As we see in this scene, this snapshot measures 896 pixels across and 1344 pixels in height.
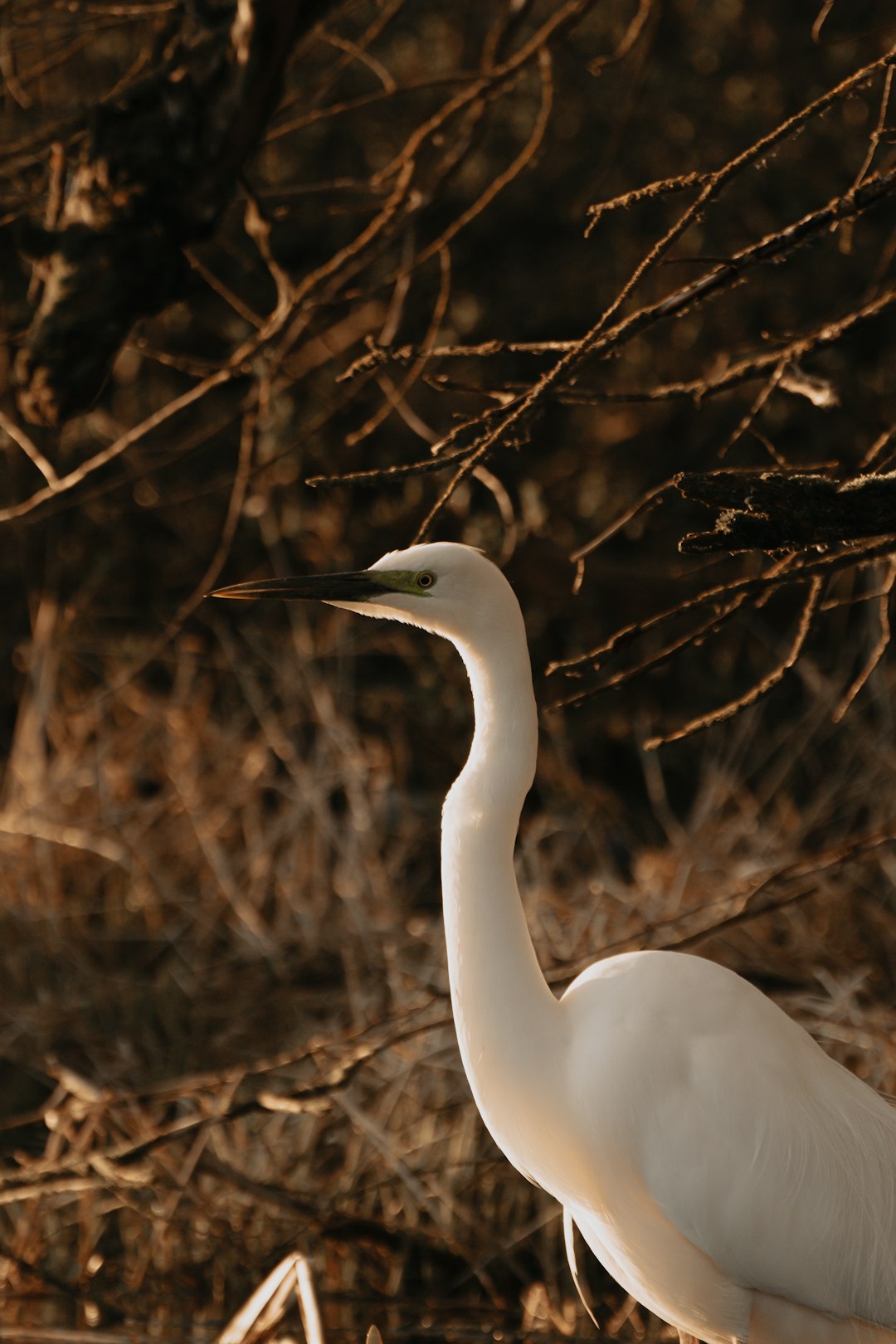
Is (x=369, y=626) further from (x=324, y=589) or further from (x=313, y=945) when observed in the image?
(x=324, y=589)

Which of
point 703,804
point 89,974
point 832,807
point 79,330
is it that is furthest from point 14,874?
point 79,330

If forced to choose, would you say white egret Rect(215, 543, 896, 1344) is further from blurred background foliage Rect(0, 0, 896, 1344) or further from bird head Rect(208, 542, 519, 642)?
blurred background foliage Rect(0, 0, 896, 1344)

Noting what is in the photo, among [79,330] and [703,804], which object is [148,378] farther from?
[79,330]

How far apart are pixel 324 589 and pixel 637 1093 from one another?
643 mm

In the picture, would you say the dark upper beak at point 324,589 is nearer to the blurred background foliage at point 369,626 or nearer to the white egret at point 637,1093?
the white egret at point 637,1093

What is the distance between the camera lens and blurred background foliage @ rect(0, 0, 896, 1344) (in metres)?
2.16

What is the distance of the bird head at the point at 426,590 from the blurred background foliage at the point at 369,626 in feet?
0.47

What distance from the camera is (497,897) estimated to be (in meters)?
1.64

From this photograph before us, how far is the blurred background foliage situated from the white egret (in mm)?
174

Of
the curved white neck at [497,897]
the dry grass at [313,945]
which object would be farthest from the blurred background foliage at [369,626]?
the curved white neck at [497,897]

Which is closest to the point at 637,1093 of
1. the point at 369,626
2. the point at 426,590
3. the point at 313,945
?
the point at 426,590

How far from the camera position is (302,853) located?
374 centimetres

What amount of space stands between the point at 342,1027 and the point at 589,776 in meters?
1.65

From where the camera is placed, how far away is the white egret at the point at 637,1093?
1.65m
